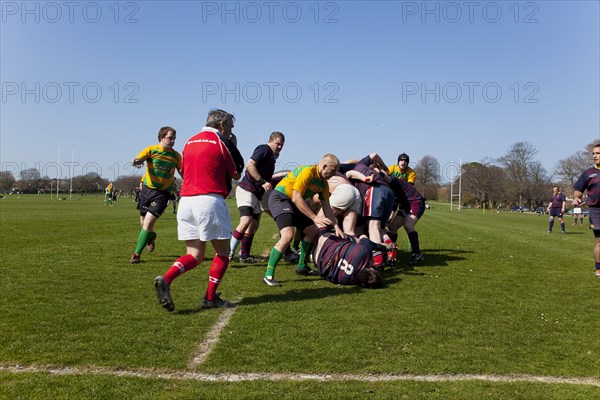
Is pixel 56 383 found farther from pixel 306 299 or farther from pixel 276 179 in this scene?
pixel 276 179

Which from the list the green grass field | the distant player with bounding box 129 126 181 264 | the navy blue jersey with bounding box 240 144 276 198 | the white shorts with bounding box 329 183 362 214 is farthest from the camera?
the distant player with bounding box 129 126 181 264

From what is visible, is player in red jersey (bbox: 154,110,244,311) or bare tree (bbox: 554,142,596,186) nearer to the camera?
player in red jersey (bbox: 154,110,244,311)

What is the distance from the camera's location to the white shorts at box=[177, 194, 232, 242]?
481 cm

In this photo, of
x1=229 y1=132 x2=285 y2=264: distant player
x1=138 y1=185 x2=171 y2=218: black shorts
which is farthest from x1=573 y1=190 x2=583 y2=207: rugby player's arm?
x1=138 y1=185 x2=171 y2=218: black shorts

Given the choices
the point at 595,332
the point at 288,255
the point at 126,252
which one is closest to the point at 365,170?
the point at 288,255

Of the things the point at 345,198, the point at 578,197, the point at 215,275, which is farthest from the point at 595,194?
the point at 215,275

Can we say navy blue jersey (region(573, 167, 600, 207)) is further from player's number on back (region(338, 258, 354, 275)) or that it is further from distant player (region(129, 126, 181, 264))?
distant player (region(129, 126, 181, 264))

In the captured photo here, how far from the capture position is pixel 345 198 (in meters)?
7.44

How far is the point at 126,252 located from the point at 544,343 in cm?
802

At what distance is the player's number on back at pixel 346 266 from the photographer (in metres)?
6.34

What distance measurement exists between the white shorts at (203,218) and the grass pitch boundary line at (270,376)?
184 centimetres

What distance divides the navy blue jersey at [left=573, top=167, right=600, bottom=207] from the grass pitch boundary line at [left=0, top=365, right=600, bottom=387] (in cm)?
567

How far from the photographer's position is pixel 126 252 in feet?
31.4

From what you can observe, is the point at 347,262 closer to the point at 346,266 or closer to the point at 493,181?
the point at 346,266
